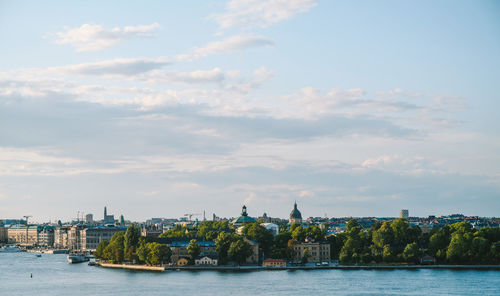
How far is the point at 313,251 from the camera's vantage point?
290 feet

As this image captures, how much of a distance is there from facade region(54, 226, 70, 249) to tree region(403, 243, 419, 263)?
103 meters

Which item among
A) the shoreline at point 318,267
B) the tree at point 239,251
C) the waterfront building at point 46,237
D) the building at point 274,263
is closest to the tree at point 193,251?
the shoreline at point 318,267

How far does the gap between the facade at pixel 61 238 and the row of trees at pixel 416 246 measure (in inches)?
3735

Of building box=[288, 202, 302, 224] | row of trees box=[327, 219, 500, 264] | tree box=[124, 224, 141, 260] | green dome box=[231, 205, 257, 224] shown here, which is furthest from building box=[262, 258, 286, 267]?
building box=[288, 202, 302, 224]

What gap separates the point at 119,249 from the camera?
91.7 m

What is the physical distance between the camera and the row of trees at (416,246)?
80188 millimetres

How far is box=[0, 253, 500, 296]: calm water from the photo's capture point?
59.2 meters

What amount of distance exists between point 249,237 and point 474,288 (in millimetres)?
36620

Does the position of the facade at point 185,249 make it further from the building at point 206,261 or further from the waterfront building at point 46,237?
the waterfront building at point 46,237

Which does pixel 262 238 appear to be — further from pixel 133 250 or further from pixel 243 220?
pixel 243 220

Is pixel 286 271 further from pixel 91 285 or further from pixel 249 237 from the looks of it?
pixel 91 285

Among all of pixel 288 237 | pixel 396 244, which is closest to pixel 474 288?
pixel 396 244

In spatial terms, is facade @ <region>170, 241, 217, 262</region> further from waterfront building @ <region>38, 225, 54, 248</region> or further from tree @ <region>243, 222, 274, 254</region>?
waterfront building @ <region>38, 225, 54, 248</region>

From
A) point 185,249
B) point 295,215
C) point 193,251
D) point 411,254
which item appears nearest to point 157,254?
point 193,251
